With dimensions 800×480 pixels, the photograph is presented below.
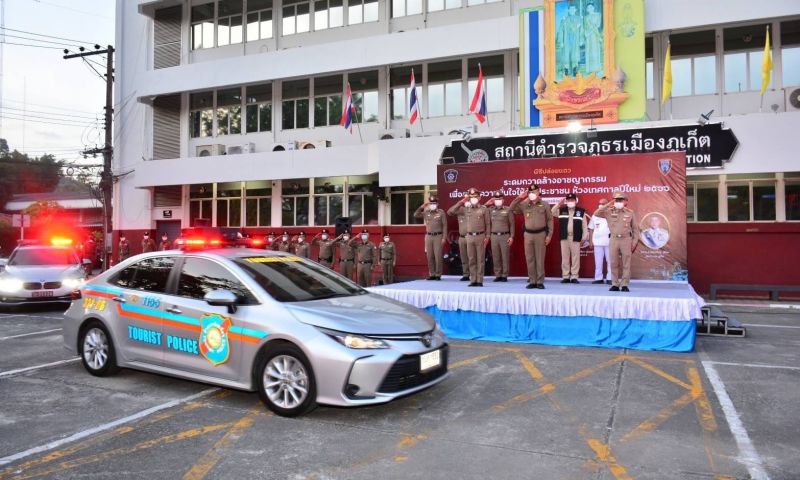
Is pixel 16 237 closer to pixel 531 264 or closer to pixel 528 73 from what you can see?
pixel 528 73

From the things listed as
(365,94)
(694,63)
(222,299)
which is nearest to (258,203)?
(365,94)

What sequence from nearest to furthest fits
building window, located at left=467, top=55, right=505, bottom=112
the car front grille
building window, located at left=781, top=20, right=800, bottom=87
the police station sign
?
the car front grille
the police station sign
building window, located at left=781, top=20, right=800, bottom=87
building window, located at left=467, top=55, right=505, bottom=112

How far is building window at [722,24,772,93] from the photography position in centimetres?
1777

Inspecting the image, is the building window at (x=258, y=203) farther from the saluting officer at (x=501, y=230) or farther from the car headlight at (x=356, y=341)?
the car headlight at (x=356, y=341)

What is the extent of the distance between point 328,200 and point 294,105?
4.77 m

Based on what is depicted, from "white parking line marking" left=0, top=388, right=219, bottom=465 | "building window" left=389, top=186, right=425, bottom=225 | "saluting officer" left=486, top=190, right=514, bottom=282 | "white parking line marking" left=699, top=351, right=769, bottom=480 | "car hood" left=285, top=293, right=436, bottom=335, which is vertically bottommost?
"white parking line marking" left=0, top=388, right=219, bottom=465

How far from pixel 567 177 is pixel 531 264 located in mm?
2828

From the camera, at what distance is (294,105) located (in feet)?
80.1

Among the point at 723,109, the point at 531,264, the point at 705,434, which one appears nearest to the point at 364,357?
the point at 705,434

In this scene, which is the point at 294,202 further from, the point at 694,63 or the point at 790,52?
the point at 790,52

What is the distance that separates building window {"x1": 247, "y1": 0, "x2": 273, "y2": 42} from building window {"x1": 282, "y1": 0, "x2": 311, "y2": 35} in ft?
2.73

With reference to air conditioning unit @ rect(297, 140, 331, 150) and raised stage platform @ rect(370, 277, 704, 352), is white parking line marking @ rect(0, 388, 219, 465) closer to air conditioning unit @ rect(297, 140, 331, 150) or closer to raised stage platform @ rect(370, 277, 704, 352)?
raised stage platform @ rect(370, 277, 704, 352)

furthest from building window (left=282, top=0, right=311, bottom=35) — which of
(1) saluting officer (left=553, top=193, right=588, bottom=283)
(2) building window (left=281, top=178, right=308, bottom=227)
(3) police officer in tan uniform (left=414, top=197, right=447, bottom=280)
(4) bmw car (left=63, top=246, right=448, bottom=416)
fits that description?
(4) bmw car (left=63, top=246, right=448, bottom=416)

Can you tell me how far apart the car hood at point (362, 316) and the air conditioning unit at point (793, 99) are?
1706 cm
